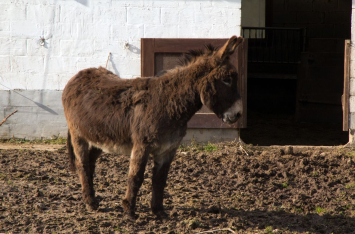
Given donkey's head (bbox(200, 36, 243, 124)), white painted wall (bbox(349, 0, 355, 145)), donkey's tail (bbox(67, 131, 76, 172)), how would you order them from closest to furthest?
1. donkey's head (bbox(200, 36, 243, 124))
2. donkey's tail (bbox(67, 131, 76, 172))
3. white painted wall (bbox(349, 0, 355, 145))

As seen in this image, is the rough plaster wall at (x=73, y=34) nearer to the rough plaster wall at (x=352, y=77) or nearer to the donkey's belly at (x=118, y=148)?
the rough plaster wall at (x=352, y=77)

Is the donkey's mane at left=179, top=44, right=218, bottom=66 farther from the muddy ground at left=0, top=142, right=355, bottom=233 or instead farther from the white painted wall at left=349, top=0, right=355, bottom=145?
the white painted wall at left=349, top=0, right=355, bottom=145

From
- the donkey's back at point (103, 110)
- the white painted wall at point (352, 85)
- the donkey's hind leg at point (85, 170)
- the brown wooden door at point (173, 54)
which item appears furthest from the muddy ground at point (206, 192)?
the brown wooden door at point (173, 54)

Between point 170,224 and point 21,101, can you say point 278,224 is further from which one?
point 21,101

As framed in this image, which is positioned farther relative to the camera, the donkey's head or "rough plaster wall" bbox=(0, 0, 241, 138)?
"rough plaster wall" bbox=(0, 0, 241, 138)

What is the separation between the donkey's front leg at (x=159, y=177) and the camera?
173 inches

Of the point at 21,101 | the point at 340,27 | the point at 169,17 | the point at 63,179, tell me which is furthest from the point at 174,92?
the point at 340,27

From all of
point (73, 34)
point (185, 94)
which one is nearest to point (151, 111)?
point (185, 94)

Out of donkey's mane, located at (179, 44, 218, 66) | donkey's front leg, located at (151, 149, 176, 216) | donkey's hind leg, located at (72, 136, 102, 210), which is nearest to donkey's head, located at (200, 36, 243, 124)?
donkey's mane, located at (179, 44, 218, 66)

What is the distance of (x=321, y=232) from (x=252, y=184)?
1.41 m

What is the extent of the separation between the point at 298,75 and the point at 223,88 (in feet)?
20.4

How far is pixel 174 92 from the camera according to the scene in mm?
4258

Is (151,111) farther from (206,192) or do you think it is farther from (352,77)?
(352,77)

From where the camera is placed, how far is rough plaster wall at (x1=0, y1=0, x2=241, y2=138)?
23.7 feet
